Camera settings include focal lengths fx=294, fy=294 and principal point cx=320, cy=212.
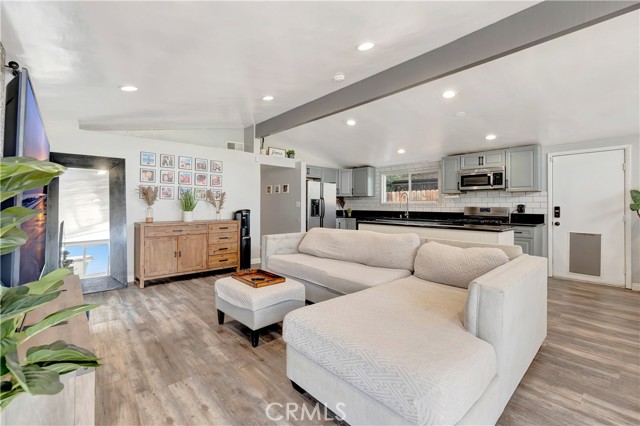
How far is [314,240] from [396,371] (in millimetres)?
2659

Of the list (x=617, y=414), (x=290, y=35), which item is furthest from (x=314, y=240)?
(x=617, y=414)

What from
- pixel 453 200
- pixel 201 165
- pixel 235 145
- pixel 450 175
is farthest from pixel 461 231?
pixel 235 145

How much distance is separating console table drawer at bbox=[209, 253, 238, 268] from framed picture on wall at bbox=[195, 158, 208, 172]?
4.96 feet

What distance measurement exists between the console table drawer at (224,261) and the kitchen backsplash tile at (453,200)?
3811 mm

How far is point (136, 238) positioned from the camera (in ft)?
14.0

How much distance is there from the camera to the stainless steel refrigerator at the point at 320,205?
6.51 m

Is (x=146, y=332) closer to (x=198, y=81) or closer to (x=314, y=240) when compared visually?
(x=314, y=240)

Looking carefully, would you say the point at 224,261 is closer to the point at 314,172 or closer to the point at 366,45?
the point at 314,172

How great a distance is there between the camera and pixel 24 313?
0.72 metres

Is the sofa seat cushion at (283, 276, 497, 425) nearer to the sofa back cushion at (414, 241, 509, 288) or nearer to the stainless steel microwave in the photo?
the sofa back cushion at (414, 241, 509, 288)

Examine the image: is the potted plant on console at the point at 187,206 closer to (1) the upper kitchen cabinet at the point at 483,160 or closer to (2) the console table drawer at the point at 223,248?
(2) the console table drawer at the point at 223,248

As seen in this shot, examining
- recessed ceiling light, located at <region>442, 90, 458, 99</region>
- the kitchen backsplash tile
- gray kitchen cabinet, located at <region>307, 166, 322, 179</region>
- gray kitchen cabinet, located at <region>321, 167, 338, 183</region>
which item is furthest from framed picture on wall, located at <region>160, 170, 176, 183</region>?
the kitchen backsplash tile

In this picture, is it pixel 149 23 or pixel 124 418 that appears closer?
pixel 124 418
